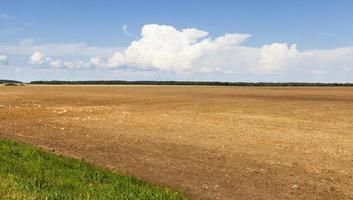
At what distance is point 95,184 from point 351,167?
25.1ft

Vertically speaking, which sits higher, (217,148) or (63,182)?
(63,182)

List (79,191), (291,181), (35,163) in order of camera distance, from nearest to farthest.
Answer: (79,191) < (291,181) < (35,163)

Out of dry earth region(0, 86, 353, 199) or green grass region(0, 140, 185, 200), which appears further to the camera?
dry earth region(0, 86, 353, 199)

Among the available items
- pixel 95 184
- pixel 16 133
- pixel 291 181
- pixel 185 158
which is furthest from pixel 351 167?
pixel 16 133

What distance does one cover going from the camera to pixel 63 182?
42.0 feet

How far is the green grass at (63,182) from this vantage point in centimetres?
1133

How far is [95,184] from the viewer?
12844 millimetres

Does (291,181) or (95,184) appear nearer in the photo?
(95,184)

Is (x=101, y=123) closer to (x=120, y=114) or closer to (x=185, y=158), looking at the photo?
(x=120, y=114)

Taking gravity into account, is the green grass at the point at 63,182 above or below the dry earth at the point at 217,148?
above

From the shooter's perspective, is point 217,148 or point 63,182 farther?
point 217,148

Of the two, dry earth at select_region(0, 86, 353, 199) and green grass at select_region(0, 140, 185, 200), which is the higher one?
green grass at select_region(0, 140, 185, 200)

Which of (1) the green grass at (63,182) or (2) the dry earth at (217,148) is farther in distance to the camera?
(2) the dry earth at (217,148)

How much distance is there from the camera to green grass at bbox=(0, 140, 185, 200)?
11.3m
